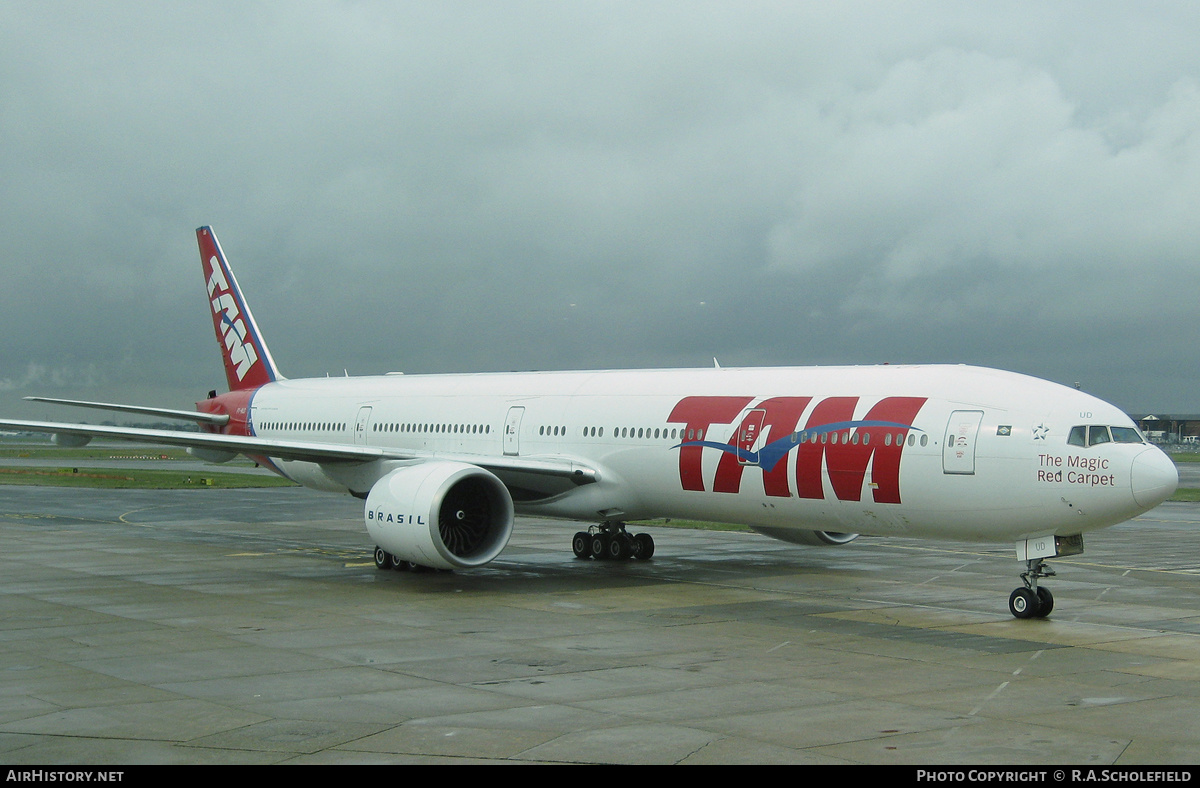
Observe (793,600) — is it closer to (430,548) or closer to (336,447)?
(430,548)

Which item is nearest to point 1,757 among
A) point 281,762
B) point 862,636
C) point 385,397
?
point 281,762

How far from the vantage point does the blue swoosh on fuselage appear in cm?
1823

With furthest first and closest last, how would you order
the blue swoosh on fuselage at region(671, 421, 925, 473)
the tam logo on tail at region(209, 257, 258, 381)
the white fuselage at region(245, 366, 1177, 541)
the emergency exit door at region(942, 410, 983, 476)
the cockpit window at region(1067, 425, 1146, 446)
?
1. the tam logo on tail at region(209, 257, 258, 381)
2. the blue swoosh on fuselage at region(671, 421, 925, 473)
3. the emergency exit door at region(942, 410, 983, 476)
4. the white fuselage at region(245, 366, 1177, 541)
5. the cockpit window at region(1067, 425, 1146, 446)

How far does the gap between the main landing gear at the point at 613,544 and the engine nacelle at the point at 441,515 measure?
3788mm

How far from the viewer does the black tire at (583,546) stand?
966 inches

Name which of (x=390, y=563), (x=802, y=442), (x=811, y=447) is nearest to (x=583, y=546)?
(x=390, y=563)

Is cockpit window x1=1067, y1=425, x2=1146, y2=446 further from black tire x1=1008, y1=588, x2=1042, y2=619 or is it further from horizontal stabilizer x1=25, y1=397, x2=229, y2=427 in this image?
horizontal stabilizer x1=25, y1=397, x2=229, y2=427

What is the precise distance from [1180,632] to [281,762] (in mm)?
12310

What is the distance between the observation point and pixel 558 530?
32.9 metres

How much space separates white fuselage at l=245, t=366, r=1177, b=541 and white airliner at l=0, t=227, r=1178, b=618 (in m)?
0.03

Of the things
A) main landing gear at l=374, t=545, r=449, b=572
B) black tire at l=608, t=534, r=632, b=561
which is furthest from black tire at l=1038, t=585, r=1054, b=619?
main landing gear at l=374, t=545, r=449, b=572

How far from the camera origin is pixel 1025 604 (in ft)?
55.1

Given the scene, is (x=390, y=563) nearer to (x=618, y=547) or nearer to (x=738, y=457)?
(x=618, y=547)

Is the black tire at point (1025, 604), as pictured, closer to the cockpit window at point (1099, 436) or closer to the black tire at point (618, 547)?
the cockpit window at point (1099, 436)
